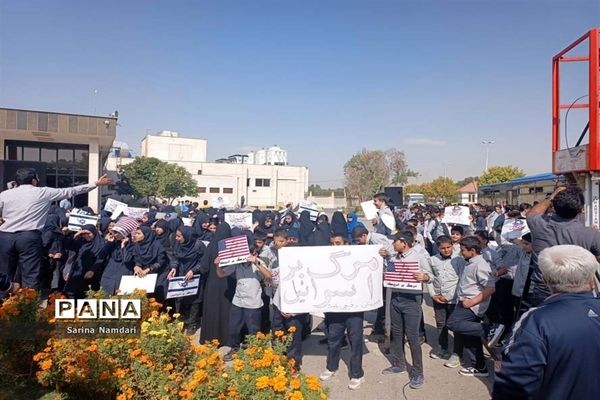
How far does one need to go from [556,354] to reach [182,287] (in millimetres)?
5499

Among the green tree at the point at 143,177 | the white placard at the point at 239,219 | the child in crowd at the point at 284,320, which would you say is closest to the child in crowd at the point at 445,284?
the child in crowd at the point at 284,320

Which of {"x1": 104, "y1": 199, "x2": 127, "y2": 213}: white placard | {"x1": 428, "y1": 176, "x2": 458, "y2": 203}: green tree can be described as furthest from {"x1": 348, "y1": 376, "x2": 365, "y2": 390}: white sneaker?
{"x1": 428, "y1": 176, "x2": 458, "y2": 203}: green tree

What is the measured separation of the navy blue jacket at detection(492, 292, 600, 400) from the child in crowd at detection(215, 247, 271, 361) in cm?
366

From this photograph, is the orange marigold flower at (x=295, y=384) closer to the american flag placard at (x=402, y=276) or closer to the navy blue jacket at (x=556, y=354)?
the navy blue jacket at (x=556, y=354)

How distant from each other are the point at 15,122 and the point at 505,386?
22.8m

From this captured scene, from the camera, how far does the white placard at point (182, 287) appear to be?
6.27 metres

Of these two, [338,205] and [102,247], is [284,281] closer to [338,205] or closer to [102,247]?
[102,247]

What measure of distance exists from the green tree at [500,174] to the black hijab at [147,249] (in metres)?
50.7

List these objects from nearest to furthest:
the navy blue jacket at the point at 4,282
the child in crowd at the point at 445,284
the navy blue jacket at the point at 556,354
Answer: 1. the navy blue jacket at the point at 556,354
2. the navy blue jacket at the point at 4,282
3. the child in crowd at the point at 445,284

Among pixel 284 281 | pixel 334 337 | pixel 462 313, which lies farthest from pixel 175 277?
pixel 462 313

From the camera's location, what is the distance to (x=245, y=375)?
2.92 m

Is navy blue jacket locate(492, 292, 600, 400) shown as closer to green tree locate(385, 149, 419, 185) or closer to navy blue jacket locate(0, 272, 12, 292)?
navy blue jacket locate(0, 272, 12, 292)

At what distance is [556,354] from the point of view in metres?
1.91

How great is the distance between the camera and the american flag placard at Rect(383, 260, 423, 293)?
4880 millimetres
